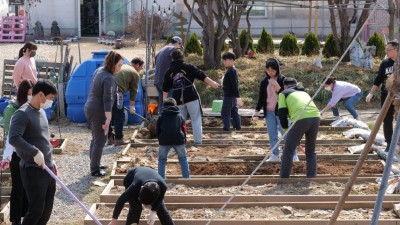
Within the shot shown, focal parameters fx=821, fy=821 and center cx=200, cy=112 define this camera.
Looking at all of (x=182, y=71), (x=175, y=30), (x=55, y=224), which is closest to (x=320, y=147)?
(x=182, y=71)

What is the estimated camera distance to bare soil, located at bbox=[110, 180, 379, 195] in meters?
9.38

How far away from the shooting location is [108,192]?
9312 mm

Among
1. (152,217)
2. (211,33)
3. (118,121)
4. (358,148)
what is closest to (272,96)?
(358,148)

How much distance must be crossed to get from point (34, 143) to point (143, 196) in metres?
1.07

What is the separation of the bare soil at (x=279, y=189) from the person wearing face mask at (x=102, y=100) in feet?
3.16

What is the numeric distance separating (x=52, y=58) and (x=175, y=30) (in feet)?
21.2

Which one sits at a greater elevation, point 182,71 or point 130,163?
point 182,71

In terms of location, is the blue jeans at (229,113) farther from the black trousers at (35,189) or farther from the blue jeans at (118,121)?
the black trousers at (35,189)

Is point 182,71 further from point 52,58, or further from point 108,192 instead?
point 52,58

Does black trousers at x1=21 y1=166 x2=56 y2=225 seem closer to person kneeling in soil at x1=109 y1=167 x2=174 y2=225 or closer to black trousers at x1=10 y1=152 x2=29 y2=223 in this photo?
person kneeling in soil at x1=109 y1=167 x2=174 y2=225

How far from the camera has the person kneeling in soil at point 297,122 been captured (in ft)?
31.3

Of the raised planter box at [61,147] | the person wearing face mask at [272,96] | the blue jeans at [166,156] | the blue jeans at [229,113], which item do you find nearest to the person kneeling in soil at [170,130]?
the blue jeans at [166,156]

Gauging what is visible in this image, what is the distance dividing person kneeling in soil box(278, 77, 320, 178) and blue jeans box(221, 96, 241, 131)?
332 centimetres

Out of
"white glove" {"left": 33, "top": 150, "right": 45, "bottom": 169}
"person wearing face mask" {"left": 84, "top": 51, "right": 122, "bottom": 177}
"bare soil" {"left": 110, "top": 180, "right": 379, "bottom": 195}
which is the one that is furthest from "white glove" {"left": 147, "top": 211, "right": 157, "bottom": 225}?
"person wearing face mask" {"left": 84, "top": 51, "right": 122, "bottom": 177}
